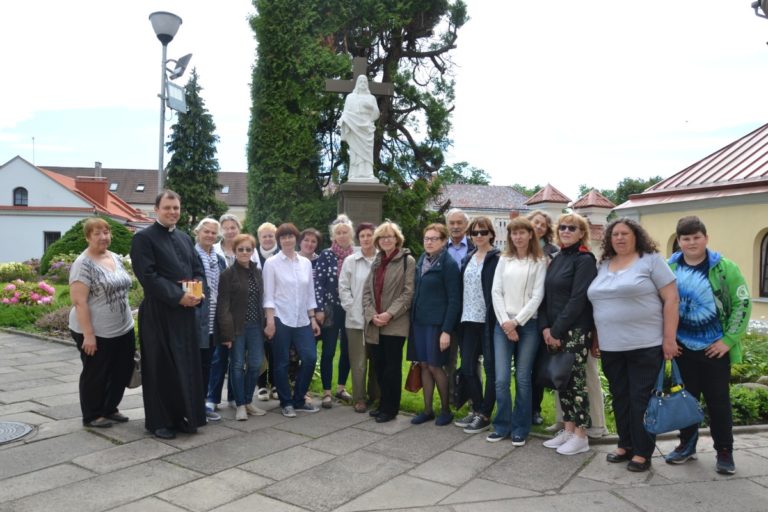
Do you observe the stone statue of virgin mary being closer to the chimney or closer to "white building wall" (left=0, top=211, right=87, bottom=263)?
"white building wall" (left=0, top=211, right=87, bottom=263)

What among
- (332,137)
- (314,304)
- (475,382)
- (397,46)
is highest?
(397,46)

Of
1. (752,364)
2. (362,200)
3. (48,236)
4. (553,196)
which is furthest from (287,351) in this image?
(48,236)

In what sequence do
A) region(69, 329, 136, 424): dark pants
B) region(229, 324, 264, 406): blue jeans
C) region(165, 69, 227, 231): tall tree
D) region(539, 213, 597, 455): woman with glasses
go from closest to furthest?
region(539, 213, 597, 455): woman with glasses → region(69, 329, 136, 424): dark pants → region(229, 324, 264, 406): blue jeans → region(165, 69, 227, 231): tall tree

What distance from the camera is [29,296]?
12.6 meters

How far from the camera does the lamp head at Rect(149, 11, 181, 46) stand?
9.20 meters

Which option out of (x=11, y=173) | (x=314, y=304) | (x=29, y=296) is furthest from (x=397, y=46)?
(x=11, y=173)

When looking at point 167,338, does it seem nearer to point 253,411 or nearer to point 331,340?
point 253,411

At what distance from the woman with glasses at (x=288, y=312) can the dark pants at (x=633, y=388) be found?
279cm

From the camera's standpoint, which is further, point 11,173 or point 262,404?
point 11,173

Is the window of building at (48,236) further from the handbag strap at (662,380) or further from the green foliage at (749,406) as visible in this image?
the handbag strap at (662,380)

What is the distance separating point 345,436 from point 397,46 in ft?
52.3

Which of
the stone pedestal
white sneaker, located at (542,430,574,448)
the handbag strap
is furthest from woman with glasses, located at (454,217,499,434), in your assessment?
the stone pedestal

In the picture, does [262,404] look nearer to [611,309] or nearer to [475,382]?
[475,382]

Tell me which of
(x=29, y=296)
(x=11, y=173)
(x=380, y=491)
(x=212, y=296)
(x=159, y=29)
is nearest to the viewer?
(x=380, y=491)
